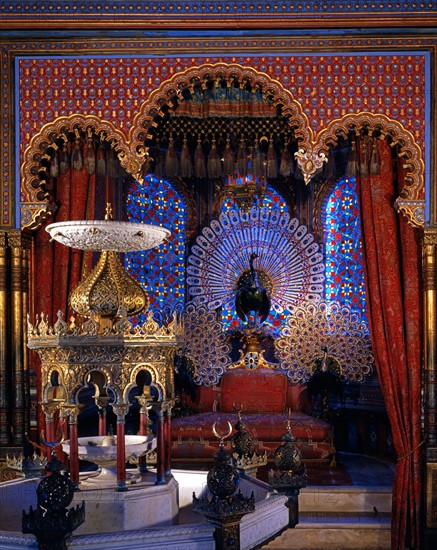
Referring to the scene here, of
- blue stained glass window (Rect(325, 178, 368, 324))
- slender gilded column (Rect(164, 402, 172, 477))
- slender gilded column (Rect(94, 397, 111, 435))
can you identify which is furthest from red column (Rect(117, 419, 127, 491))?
blue stained glass window (Rect(325, 178, 368, 324))

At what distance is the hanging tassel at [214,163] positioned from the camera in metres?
6.98

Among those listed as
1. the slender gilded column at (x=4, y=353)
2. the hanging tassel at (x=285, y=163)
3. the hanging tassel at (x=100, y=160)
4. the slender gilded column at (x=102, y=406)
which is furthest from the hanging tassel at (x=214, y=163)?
the slender gilded column at (x=102, y=406)

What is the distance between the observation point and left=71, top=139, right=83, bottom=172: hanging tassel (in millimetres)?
6609

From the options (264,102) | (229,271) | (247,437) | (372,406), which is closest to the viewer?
(247,437)

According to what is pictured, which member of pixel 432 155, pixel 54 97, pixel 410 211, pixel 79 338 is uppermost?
pixel 54 97

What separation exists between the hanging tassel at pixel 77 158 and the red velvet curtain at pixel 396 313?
2233 millimetres

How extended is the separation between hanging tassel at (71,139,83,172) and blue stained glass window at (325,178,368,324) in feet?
12.4

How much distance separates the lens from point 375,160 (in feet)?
21.2

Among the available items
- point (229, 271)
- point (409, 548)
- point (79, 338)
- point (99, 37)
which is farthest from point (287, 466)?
point (229, 271)

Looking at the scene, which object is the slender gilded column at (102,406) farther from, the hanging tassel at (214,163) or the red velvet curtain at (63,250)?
the hanging tassel at (214,163)

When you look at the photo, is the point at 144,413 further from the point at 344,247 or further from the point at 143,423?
the point at 344,247

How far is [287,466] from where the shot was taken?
187 inches

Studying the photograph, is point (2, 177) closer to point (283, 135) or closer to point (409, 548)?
point (283, 135)

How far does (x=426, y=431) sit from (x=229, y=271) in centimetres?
419
